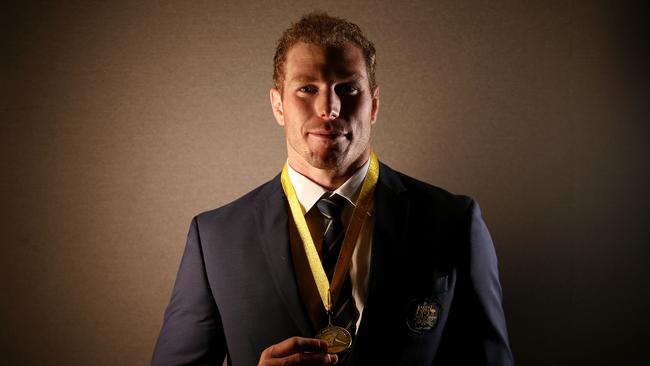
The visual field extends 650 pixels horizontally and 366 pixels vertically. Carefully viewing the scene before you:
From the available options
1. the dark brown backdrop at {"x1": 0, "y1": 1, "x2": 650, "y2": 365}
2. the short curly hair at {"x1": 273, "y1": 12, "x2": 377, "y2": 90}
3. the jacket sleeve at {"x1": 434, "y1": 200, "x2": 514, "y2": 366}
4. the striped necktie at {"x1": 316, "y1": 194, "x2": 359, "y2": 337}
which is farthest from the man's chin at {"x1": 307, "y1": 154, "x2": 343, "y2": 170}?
the dark brown backdrop at {"x1": 0, "y1": 1, "x2": 650, "y2": 365}

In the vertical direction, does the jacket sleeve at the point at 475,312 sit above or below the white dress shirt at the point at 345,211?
below

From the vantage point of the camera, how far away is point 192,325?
58.4 inches

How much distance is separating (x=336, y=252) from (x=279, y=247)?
0.17m

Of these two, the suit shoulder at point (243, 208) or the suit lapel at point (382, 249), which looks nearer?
the suit lapel at point (382, 249)

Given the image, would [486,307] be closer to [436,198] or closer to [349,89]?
[436,198]

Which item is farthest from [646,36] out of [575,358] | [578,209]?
[575,358]

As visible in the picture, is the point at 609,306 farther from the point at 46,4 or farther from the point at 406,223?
the point at 46,4

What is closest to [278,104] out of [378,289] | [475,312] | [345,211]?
Answer: [345,211]

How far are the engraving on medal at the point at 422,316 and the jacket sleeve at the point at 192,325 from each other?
0.58 m

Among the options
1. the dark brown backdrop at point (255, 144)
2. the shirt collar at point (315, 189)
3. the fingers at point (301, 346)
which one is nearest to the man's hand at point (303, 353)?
the fingers at point (301, 346)

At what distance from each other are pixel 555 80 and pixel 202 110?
4.73 feet

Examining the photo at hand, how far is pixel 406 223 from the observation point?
4.85ft

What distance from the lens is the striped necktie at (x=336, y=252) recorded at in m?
1.38

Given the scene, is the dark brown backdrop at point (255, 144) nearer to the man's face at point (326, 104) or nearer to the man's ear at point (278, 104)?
the man's ear at point (278, 104)
